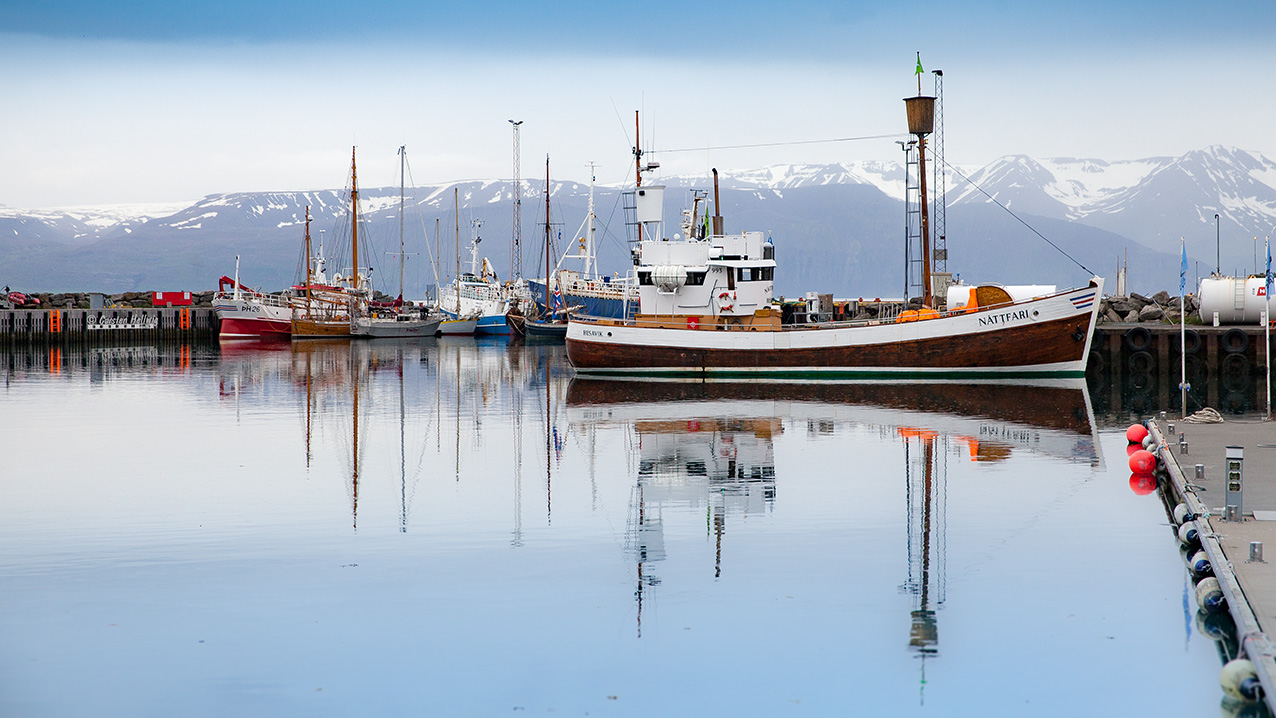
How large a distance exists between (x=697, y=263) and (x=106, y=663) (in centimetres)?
2985

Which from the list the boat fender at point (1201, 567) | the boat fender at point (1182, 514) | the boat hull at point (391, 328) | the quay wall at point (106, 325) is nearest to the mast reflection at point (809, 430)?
the boat fender at point (1201, 567)

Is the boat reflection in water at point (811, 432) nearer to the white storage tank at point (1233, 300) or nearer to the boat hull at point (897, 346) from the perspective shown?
the boat hull at point (897, 346)

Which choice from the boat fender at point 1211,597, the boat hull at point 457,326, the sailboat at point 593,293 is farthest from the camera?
the boat hull at point 457,326

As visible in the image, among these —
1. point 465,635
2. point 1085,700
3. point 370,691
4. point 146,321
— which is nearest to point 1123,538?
point 1085,700

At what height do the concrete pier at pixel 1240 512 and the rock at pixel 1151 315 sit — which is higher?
the rock at pixel 1151 315

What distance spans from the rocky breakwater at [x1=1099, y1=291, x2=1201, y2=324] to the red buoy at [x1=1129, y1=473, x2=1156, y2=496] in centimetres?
2562

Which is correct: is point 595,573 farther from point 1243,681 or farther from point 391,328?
point 391,328

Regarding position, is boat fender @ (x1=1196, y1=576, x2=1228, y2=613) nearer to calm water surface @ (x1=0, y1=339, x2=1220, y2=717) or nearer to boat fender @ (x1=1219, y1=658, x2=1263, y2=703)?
calm water surface @ (x1=0, y1=339, x2=1220, y2=717)

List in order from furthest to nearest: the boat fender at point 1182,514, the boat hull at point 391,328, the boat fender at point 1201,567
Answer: the boat hull at point 391,328, the boat fender at point 1182,514, the boat fender at point 1201,567

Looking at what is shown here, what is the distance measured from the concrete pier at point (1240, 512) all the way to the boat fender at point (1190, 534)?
180 millimetres

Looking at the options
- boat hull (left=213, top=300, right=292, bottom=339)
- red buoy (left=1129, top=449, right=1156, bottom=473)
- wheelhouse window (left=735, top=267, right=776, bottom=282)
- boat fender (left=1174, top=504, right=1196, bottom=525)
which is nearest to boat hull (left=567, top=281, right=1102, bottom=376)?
wheelhouse window (left=735, top=267, right=776, bottom=282)

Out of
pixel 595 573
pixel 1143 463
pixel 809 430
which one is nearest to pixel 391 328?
pixel 809 430

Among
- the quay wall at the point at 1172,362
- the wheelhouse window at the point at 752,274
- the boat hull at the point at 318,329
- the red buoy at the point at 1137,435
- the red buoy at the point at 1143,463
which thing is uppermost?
the wheelhouse window at the point at 752,274

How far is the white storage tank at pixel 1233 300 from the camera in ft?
128
